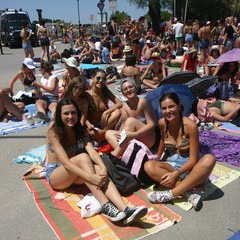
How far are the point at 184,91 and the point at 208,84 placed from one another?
1617mm

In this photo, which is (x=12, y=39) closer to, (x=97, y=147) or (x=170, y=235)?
(x=97, y=147)

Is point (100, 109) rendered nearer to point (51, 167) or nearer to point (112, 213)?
point (51, 167)

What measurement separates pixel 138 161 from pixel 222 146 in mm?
1739

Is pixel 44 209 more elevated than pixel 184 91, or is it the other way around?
pixel 184 91

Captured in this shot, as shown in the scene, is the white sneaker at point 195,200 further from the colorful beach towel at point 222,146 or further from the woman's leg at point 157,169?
the colorful beach towel at point 222,146

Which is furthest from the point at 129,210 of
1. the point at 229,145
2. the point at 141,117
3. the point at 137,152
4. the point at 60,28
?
the point at 60,28

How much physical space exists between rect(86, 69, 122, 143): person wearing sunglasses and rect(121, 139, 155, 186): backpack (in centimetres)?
114

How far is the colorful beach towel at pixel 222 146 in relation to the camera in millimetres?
4145

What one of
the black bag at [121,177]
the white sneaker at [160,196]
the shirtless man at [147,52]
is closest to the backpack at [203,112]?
the black bag at [121,177]

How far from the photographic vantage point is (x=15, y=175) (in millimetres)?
3877

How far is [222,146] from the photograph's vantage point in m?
4.52

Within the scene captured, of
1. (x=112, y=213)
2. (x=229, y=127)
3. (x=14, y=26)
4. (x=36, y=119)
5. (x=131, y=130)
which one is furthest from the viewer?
(x=14, y=26)

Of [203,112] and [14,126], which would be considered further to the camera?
[14,126]

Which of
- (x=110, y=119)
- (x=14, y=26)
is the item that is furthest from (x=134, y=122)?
(x=14, y=26)
